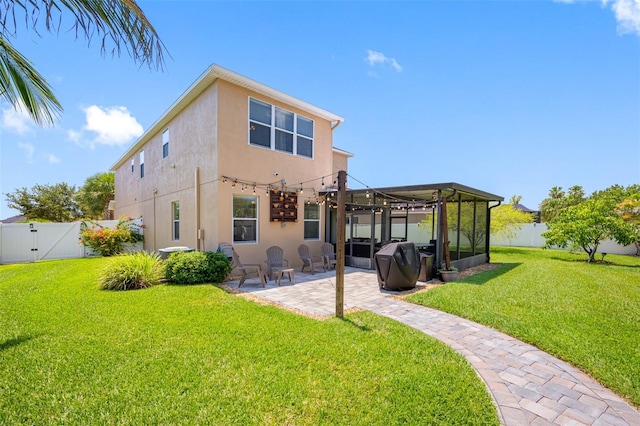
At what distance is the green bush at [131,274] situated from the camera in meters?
6.79

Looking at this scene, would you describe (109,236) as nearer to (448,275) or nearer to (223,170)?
(223,170)

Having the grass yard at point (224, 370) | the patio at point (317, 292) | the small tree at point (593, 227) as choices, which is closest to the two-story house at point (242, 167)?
the patio at point (317, 292)

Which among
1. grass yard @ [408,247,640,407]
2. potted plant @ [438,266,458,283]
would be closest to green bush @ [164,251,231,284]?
grass yard @ [408,247,640,407]

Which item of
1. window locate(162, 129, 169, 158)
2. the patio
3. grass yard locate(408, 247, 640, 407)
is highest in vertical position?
window locate(162, 129, 169, 158)

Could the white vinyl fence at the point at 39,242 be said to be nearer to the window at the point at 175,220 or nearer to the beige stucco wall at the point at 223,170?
the window at the point at 175,220

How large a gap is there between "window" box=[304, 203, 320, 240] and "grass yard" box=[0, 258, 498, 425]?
555 cm

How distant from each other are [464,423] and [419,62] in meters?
10.4

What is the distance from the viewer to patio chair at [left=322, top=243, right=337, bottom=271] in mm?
9758

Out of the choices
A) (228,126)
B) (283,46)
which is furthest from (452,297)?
(283,46)

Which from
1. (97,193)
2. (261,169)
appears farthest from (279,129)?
(97,193)

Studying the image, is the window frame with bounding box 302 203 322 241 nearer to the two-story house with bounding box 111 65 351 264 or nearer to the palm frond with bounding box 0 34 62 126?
the two-story house with bounding box 111 65 351 264

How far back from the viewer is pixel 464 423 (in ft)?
7.64

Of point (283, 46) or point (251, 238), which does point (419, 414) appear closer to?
point (251, 238)

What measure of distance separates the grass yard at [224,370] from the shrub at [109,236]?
8965 millimetres
